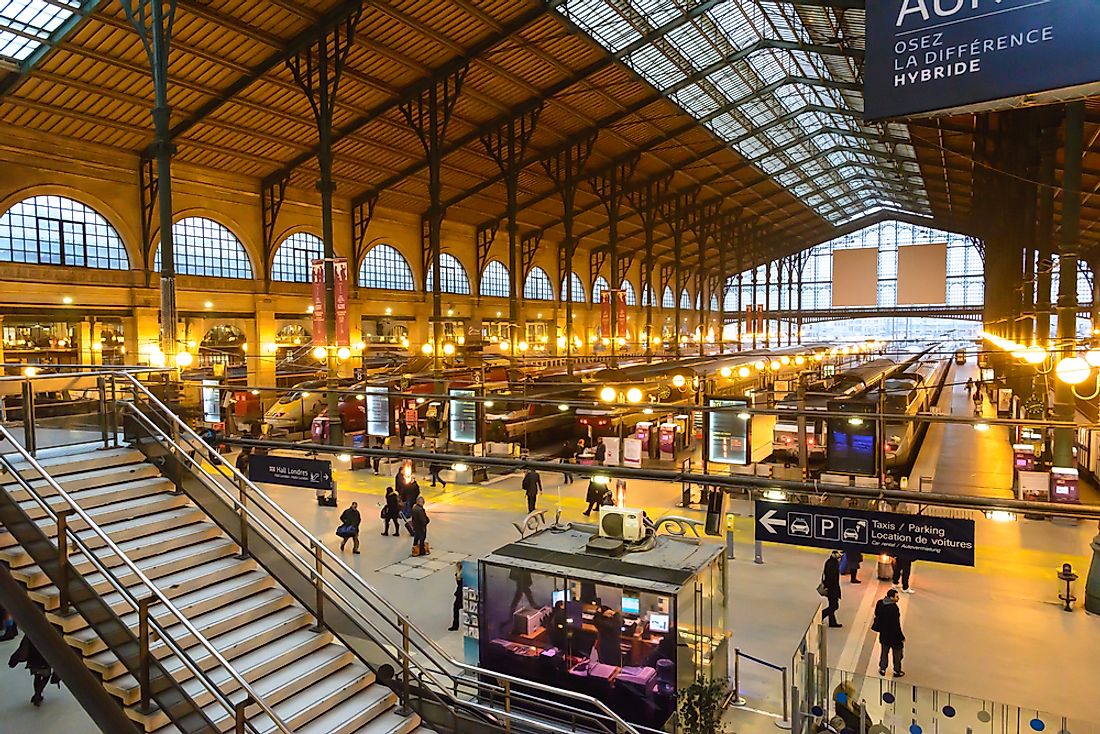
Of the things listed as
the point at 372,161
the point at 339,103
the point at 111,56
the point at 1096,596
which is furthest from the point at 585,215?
the point at 1096,596

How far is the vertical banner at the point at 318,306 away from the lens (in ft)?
65.4

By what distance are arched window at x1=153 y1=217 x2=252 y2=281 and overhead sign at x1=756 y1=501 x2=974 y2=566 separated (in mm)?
21852

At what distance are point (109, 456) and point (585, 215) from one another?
34.3 m

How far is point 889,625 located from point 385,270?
87.5 feet

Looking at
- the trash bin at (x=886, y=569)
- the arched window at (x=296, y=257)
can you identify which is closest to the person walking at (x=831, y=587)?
the trash bin at (x=886, y=569)

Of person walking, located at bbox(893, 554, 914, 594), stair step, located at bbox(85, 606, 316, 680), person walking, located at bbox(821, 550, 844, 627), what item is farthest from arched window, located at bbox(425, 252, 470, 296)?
stair step, located at bbox(85, 606, 316, 680)

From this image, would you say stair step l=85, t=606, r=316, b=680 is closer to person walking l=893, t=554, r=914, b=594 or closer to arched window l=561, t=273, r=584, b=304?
person walking l=893, t=554, r=914, b=594

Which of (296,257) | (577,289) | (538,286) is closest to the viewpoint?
(296,257)

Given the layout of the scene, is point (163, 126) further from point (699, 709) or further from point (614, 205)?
point (614, 205)

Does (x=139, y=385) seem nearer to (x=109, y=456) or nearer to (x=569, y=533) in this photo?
(x=109, y=456)

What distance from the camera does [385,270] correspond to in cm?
3228

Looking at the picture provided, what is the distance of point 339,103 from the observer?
22156mm

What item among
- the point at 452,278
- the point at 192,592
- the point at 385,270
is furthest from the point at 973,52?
the point at 452,278

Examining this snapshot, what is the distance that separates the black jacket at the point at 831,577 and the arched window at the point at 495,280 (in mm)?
29012
